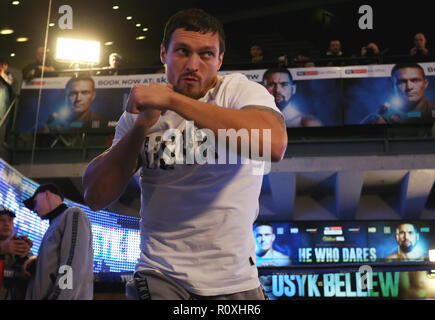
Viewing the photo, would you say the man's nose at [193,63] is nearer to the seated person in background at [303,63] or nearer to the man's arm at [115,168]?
the man's arm at [115,168]

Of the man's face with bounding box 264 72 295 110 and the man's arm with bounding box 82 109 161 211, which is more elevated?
the man's face with bounding box 264 72 295 110

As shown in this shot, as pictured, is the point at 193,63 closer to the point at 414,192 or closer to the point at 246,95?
the point at 246,95

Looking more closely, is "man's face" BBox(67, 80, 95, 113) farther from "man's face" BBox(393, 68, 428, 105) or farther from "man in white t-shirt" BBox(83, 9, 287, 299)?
"man in white t-shirt" BBox(83, 9, 287, 299)

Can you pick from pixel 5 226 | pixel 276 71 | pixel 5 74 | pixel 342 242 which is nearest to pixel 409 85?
pixel 276 71

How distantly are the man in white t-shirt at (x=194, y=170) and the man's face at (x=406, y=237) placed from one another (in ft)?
39.1

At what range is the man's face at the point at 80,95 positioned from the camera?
1109cm

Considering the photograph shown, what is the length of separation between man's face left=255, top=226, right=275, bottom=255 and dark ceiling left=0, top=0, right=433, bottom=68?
536cm

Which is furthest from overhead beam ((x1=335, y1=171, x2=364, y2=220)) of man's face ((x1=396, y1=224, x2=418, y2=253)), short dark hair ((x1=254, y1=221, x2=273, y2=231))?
short dark hair ((x1=254, y1=221, x2=273, y2=231))

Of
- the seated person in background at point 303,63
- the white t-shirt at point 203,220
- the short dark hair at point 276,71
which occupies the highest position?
the seated person in background at point 303,63

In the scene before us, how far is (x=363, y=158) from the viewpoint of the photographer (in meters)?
10.4

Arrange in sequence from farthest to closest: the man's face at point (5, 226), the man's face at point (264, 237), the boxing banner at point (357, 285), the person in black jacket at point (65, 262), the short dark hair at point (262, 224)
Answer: the short dark hair at point (262, 224) → the man's face at point (264, 237) → the man's face at point (5, 226) → the boxing banner at point (357, 285) → the person in black jacket at point (65, 262)

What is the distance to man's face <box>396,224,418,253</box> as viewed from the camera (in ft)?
40.1

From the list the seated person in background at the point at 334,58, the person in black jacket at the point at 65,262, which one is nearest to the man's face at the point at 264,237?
the seated person in background at the point at 334,58
